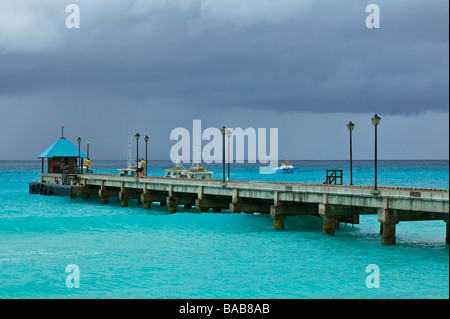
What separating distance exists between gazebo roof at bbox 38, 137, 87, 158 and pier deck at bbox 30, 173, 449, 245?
20.3 m

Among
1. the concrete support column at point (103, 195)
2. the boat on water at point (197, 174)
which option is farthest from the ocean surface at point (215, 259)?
the concrete support column at point (103, 195)

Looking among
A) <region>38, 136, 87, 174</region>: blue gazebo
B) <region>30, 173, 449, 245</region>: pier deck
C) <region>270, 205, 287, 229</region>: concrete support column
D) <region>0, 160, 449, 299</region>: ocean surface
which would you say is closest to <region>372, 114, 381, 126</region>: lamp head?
<region>30, 173, 449, 245</region>: pier deck

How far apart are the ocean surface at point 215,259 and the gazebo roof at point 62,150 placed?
34020 mm

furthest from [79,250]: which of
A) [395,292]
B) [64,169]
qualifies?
[64,169]

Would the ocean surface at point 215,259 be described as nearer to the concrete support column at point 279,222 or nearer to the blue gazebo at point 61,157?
the concrete support column at point 279,222

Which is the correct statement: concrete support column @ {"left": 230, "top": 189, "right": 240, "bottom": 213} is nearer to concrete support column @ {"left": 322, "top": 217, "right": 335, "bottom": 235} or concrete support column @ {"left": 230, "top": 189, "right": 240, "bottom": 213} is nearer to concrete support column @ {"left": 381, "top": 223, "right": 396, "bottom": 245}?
concrete support column @ {"left": 322, "top": 217, "right": 335, "bottom": 235}

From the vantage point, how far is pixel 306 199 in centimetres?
3031

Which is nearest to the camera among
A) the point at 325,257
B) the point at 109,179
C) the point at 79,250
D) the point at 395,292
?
the point at 395,292

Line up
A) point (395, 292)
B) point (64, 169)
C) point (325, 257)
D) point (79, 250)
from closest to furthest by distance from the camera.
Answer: point (395, 292) → point (325, 257) → point (79, 250) → point (64, 169)

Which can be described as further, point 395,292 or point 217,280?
point 217,280
